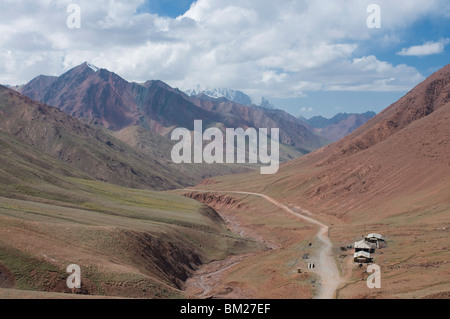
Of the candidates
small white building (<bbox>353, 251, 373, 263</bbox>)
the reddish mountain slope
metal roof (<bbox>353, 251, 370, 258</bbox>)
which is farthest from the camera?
the reddish mountain slope

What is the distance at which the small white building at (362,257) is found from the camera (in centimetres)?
6412

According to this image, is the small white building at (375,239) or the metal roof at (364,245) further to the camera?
the small white building at (375,239)

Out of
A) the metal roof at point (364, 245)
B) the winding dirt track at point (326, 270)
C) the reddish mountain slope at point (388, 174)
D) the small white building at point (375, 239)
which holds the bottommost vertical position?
the winding dirt track at point (326, 270)

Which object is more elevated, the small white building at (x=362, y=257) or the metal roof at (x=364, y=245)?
the metal roof at (x=364, y=245)

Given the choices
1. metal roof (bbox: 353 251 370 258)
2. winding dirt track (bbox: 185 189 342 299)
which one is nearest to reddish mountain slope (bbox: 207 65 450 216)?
winding dirt track (bbox: 185 189 342 299)

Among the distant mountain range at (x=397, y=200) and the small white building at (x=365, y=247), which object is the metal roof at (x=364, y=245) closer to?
the small white building at (x=365, y=247)

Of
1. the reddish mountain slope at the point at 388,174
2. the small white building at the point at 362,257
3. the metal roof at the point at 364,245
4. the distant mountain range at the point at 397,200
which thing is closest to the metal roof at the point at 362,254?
the small white building at the point at 362,257

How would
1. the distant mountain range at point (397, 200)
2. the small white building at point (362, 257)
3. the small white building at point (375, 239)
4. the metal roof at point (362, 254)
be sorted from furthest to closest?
the small white building at point (375, 239) → the metal roof at point (362, 254) → the small white building at point (362, 257) → the distant mountain range at point (397, 200)

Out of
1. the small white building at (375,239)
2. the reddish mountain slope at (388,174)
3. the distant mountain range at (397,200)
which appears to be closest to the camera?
the distant mountain range at (397,200)

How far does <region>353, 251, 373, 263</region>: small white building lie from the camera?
6412 cm

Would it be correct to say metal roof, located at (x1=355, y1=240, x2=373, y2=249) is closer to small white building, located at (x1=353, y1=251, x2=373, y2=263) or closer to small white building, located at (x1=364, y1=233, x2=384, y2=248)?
small white building, located at (x1=364, y1=233, x2=384, y2=248)
